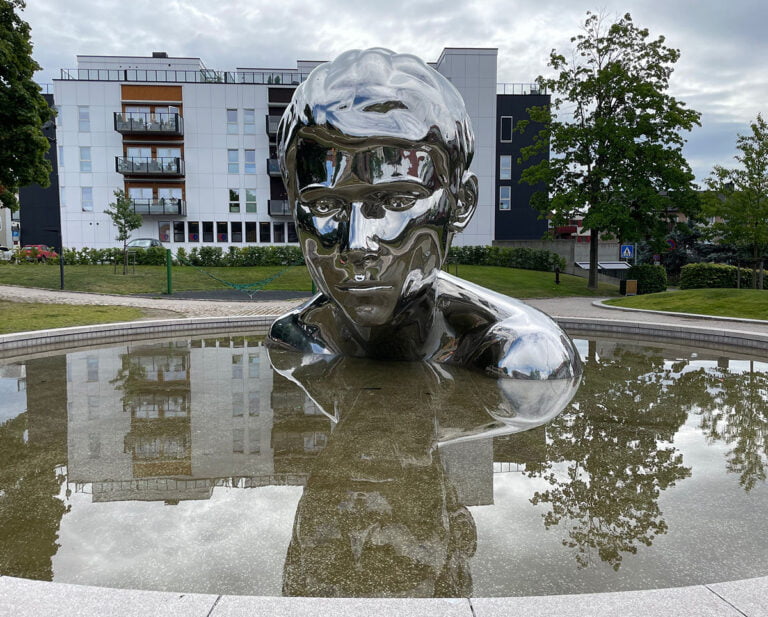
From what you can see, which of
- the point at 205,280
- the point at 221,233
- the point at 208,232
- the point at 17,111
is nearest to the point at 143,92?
the point at 208,232

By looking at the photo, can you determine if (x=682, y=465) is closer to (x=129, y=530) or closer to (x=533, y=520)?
(x=533, y=520)

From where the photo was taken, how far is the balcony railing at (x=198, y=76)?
133 feet

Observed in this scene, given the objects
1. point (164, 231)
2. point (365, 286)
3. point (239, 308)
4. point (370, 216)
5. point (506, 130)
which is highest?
point (506, 130)

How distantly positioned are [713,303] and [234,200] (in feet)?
107

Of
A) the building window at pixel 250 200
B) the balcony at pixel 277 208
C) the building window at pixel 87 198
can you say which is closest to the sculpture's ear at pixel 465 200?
the balcony at pixel 277 208

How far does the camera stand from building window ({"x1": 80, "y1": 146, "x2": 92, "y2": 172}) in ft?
128

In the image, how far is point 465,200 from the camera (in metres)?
5.55

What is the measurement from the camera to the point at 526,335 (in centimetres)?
570

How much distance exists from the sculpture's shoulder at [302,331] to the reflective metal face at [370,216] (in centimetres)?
186

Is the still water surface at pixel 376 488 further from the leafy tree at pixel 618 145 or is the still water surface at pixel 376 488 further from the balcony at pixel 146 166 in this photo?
the balcony at pixel 146 166

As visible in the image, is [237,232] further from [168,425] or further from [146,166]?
[168,425]

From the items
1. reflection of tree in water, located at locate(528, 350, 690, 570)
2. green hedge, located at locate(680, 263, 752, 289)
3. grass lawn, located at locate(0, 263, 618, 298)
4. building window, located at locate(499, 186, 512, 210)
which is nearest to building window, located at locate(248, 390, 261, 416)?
reflection of tree in water, located at locate(528, 350, 690, 570)

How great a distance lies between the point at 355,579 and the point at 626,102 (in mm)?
26207

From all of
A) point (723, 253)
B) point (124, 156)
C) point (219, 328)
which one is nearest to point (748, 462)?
point (219, 328)
